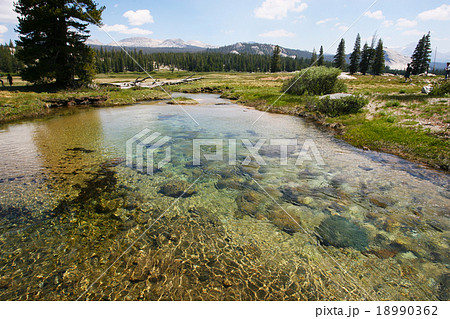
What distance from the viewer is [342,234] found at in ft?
19.7

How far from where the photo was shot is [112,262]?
4.86 m

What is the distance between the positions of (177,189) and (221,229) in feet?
9.12

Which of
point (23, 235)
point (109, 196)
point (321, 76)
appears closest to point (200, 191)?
point (109, 196)

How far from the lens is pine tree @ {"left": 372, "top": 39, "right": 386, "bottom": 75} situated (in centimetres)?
8269

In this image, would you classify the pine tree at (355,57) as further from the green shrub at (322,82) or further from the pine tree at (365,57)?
the green shrub at (322,82)

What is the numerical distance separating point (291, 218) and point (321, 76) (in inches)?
1116

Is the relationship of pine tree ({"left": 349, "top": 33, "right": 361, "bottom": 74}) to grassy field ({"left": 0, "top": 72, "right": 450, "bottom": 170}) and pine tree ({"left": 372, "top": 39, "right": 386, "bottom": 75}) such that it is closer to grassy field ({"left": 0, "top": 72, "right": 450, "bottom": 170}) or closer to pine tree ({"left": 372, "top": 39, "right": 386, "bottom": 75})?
pine tree ({"left": 372, "top": 39, "right": 386, "bottom": 75})

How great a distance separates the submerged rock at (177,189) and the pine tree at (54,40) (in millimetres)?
27695

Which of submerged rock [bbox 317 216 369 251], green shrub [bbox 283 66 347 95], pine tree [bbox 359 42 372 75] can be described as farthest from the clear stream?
pine tree [bbox 359 42 372 75]

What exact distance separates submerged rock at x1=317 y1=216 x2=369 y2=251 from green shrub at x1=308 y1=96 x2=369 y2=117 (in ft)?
56.5

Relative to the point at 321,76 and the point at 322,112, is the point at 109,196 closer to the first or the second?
the point at 322,112

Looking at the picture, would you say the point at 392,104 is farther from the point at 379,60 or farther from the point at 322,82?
the point at 379,60

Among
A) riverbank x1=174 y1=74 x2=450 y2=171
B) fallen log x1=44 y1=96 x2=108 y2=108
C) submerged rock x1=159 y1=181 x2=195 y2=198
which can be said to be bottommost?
submerged rock x1=159 y1=181 x2=195 y2=198

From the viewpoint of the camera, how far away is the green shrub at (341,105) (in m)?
20.1
